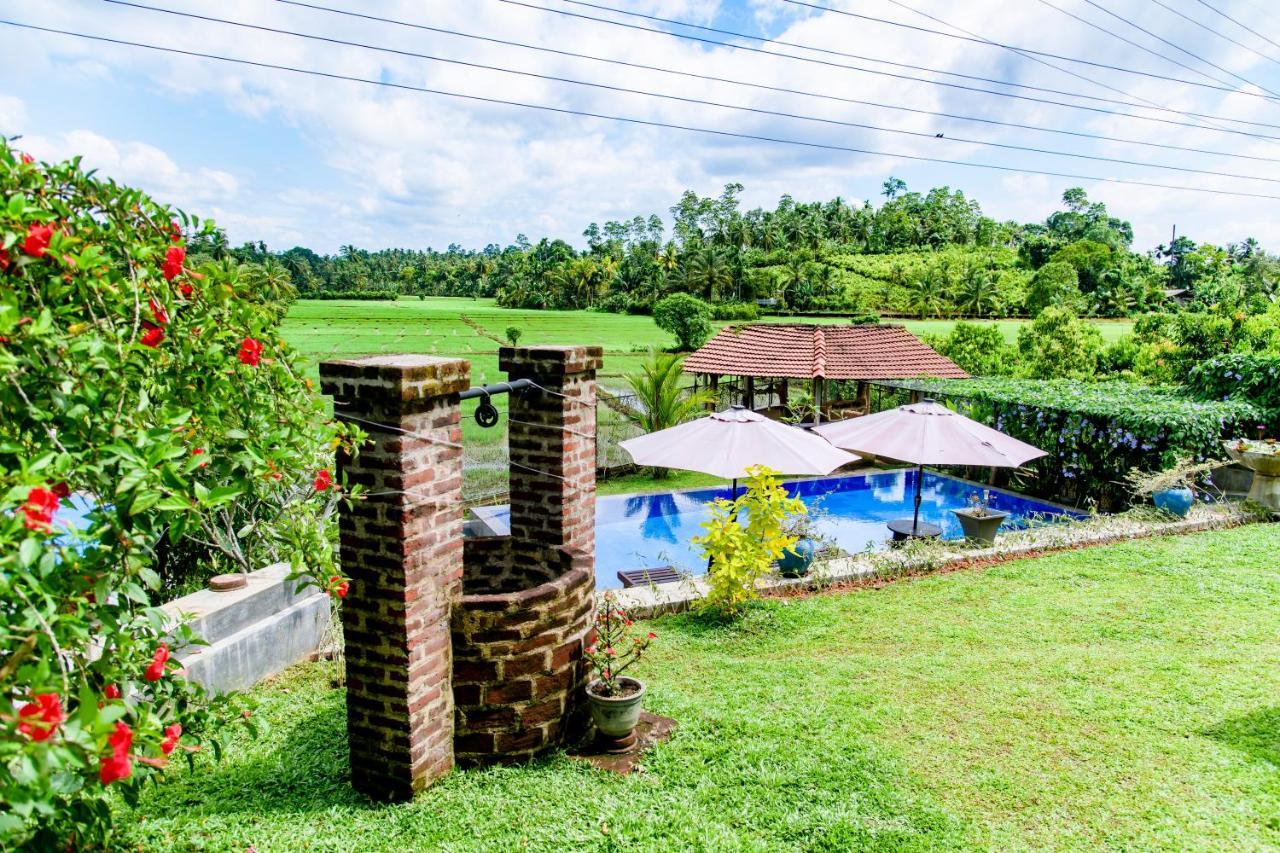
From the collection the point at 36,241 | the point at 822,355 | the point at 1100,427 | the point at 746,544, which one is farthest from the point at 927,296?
the point at 36,241

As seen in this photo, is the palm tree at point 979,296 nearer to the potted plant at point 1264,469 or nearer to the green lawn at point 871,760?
the potted plant at point 1264,469

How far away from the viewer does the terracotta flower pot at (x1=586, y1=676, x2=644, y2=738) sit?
4660 millimetres

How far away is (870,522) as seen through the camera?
15250 millimetres

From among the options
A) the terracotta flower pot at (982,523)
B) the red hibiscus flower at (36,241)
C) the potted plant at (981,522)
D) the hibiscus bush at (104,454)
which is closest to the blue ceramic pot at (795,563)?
the potted plant at (981,522)

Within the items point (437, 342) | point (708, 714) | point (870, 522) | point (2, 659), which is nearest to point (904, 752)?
point (708, 714)

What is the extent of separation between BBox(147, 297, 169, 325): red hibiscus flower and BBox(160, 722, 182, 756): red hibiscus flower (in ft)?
4.43

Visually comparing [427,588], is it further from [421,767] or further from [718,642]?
[718,642]

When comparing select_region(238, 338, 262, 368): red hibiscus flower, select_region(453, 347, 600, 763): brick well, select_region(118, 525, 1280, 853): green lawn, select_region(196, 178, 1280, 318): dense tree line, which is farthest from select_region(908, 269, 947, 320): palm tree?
select_region(238, 338, 262, 368): red hibiscus flower

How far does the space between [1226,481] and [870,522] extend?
578 centimetres

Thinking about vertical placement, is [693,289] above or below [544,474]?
above

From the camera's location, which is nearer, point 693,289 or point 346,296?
point 693,289

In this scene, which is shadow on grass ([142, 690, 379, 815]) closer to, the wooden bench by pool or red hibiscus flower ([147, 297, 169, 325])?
red hibiscus flower ([147, 297, 169, 325])

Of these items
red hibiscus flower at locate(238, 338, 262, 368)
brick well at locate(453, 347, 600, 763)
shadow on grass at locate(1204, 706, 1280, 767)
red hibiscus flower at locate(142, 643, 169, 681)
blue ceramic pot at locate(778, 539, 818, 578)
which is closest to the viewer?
red hibiscus flower at locate(142, 643, 169, 681)

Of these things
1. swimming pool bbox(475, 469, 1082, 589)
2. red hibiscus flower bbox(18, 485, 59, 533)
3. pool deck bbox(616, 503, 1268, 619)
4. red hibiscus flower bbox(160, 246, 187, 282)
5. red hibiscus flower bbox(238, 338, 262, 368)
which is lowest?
swimming pool bbox(475, 469, 1082, 589)
